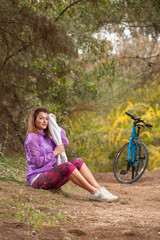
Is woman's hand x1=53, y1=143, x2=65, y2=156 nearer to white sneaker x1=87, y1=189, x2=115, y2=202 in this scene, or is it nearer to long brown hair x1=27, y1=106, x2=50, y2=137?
long brown hair x1=27, y1=106, x2=50, y2=137

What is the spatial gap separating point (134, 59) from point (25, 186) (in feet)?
20.8

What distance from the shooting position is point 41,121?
4.44 metres

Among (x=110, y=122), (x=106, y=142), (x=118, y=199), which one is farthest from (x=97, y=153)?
(x=118, y=199)

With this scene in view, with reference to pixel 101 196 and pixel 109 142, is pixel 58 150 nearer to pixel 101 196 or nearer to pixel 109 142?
pixel 101 196

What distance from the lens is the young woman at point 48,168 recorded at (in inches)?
161

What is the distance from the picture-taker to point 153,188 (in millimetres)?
5430

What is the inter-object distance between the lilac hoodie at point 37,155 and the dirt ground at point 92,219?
24cm

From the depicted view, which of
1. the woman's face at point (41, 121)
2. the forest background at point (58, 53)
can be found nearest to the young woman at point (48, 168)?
the woman's face at point (41, 121)

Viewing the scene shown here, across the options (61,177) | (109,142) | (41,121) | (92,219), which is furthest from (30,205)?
(109,142)

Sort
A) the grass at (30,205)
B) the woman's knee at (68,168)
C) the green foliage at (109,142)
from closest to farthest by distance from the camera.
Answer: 1. the grass at (30,205)
2. the woman's knee at (68,168)
3. the green foliage at (109,142)

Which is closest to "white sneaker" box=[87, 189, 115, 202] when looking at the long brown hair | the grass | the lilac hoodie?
the grass

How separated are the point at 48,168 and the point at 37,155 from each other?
0.24 metres

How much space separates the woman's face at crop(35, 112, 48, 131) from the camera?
444cm

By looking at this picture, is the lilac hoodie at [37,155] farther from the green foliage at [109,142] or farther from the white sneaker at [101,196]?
the green foliage at [109,142]
